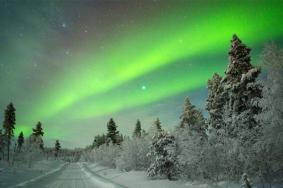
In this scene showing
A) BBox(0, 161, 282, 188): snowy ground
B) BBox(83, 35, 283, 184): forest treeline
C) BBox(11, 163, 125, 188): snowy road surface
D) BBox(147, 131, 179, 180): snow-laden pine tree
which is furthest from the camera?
BBox(147, 131, 179, 180): snow-laden pine tree

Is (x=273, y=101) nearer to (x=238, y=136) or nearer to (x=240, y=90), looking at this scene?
(x=238, y=136)

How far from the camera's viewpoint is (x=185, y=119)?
4259 cm

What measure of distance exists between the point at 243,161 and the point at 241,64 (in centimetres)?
1047

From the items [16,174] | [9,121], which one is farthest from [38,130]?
[16,174]

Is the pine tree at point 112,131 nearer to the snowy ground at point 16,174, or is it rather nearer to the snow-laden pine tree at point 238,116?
the snowy ground at point 16,174

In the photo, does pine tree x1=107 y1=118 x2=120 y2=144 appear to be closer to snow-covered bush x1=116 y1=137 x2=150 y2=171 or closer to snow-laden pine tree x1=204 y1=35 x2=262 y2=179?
snow-covered bush x1=116 y1=137 x2=150 y2=171

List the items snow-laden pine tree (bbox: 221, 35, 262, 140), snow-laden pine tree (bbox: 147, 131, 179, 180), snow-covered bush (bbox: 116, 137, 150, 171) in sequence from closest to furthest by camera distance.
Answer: snow-laden pine tree (bbox: 221, 35, 262, 140), snow-laden pine tree (bbox: 147, 131, 179, 180), snow-covered bush (bbox: 116, 137, 150, 171)

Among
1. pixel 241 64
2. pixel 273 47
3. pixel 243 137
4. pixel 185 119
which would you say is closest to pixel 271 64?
pixel 273 47

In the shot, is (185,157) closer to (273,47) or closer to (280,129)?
(280,129)

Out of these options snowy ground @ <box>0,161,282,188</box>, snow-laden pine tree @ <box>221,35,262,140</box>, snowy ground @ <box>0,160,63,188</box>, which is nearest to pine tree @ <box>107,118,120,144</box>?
snowy ground @ <box>0,160,63,188</box>

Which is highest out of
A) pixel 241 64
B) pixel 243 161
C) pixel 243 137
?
pixel 241 64

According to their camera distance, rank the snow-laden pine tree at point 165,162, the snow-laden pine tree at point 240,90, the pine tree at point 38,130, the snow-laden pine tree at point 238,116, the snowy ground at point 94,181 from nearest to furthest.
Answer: the snow-laden pine tree at point 238,116
the snow-laden pine tree at point 240,90
the snowy ground at point 94,181
the snow-laden pine tree at point 165,162
the pine tree at point 38,130

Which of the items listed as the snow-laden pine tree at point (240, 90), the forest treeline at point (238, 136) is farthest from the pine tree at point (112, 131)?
the snow-laden pine tree at point (240, 90)

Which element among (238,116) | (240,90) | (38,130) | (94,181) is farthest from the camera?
(38,130)
